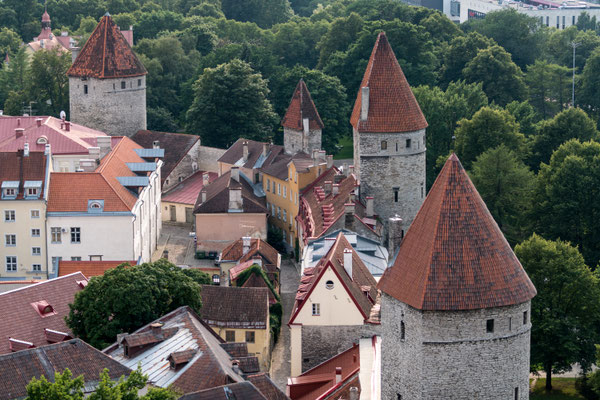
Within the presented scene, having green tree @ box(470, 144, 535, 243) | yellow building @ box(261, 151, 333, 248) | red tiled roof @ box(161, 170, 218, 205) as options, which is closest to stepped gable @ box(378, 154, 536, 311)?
yellow building @ box(261, 151, 333, 248)

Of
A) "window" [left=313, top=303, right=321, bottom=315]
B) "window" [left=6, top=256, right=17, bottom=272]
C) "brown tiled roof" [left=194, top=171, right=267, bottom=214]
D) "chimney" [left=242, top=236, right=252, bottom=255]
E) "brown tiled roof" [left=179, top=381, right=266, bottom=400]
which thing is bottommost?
"brown tiled roof" [left=179, top=381, right=266, bottom=400]

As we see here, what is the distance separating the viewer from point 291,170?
3573 inches

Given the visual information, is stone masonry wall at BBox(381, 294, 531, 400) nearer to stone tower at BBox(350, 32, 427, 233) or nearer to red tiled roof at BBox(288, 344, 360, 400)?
red tiled roof at BBox(288, 344, 360, 400)

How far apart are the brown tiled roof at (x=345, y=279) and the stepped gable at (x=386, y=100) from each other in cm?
1204

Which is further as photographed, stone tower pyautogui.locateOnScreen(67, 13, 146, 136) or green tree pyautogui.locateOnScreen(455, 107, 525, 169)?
stone tower pyautogui.locateOnScreen(67, 13, 146, 136)

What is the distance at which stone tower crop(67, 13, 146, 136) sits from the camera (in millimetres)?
104250

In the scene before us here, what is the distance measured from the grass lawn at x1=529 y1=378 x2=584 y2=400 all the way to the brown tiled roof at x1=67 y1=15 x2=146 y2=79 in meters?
40.0

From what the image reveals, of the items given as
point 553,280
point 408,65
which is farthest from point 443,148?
point 553,280

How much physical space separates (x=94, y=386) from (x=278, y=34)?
8644 centimetres

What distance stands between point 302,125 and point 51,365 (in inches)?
1647

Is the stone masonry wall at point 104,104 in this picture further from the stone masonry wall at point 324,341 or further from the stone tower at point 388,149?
the stone masonry wall at point 324,341

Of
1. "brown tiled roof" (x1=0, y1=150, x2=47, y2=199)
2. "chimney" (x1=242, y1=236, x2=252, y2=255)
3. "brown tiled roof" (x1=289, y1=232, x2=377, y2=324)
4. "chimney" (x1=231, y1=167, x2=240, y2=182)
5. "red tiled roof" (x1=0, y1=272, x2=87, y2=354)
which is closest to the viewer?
"red tiled roof" (x1=0, y1=272, x2=87, y2=354)

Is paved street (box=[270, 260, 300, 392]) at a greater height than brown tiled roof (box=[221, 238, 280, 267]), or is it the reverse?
brown tiled roof (box=[221, 238, 280, 267])

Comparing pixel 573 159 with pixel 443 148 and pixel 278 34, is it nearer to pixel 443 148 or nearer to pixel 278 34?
pixel 443 148
